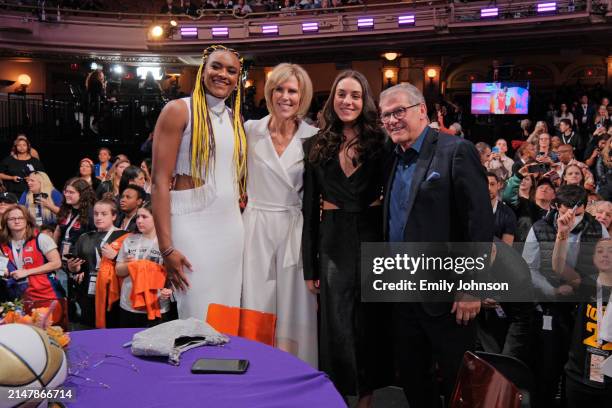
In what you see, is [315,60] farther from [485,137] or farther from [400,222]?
[400,222]

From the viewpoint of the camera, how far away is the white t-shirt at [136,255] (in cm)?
404

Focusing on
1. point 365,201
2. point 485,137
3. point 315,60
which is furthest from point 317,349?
point 315,60

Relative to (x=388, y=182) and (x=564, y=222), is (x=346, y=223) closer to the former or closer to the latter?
(x=388, y=182)

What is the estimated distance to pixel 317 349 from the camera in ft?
9.51

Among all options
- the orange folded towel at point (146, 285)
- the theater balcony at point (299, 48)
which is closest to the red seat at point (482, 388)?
the orange folded towel at point (146, 285)

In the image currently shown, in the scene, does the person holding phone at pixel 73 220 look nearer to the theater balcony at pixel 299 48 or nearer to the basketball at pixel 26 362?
the basketball at pixel 26 362

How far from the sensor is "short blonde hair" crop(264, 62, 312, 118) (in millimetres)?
2783

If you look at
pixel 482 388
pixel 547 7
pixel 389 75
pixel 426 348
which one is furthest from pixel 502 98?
pixel 482 388

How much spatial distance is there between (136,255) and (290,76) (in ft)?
6.40

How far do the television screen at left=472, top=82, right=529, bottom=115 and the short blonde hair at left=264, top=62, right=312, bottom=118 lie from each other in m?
12.9

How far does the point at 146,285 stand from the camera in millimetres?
3902

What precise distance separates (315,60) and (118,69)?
601 centimetres

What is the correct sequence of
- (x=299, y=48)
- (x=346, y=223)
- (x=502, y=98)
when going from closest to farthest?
(x=346, y=223)
(x=502, y=98)
(x=299, y=48)

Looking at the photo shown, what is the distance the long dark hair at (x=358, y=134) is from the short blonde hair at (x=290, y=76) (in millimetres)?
126
